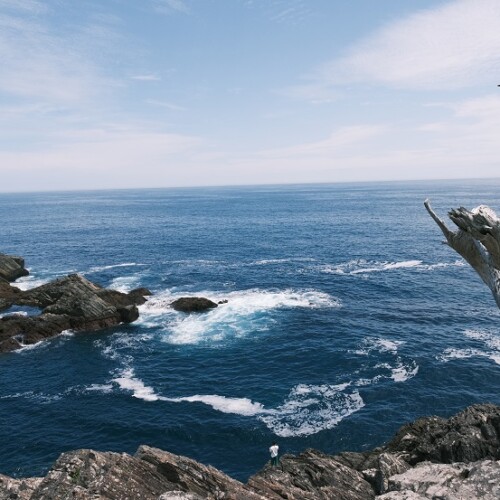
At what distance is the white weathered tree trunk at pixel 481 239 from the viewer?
14016 mm

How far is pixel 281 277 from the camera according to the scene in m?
79.4

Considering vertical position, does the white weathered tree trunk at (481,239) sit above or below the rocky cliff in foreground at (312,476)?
above

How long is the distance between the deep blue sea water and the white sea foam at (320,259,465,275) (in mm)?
600

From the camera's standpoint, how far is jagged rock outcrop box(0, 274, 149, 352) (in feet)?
179

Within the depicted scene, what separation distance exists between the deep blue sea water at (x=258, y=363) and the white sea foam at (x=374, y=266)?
1.97ft

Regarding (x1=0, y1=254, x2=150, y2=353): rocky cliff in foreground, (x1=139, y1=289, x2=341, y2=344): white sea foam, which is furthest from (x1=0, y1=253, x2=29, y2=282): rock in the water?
(x1=139, y1=289, x2=341, y2=344): white sea foam

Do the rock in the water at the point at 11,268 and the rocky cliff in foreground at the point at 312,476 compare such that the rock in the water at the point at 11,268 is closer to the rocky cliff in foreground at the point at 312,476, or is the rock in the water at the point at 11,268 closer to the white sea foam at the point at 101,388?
the white sea foam at the point at 101,388

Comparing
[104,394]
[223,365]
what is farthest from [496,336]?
[104,394]

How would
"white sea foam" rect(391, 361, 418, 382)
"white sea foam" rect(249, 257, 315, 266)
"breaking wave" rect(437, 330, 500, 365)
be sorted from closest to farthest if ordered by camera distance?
"white sea foam" rect(391, 361, 418, 382) < "breaking wave" rect(437, 330, 500, 365) < "white sea foam" rect(249, 257, 315, 266)

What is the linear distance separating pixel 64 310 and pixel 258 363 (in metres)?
31.1

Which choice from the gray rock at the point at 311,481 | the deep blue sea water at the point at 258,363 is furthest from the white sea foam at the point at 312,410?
the gray rock at the point at 311,481

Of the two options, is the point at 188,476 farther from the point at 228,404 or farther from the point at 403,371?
the point at 403,371

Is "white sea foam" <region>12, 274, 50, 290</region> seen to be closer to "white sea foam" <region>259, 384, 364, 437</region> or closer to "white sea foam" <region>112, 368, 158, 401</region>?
"white sea foam" <region>112, 368, 158, 401</region>

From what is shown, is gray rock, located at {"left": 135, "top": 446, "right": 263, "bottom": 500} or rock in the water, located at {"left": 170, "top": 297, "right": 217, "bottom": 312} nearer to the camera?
gray rock, located at {"left": 135, "top": 446, "right": 263, "bottom": 500}
